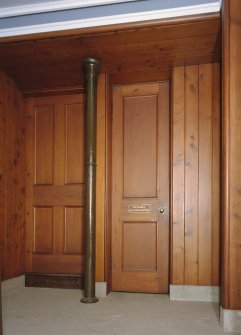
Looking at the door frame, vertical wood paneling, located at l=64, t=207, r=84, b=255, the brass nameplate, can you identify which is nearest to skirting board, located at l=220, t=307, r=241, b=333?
the door frame

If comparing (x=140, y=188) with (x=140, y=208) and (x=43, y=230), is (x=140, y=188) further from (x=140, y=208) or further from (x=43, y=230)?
(x=43, y=230)

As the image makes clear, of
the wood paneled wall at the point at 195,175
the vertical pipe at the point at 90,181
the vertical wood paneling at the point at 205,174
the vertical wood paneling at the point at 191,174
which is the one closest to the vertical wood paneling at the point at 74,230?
the vertical pipe at the point at 90,181

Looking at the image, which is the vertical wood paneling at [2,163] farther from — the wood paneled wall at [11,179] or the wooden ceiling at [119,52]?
the wooden ceiling at [119,52]

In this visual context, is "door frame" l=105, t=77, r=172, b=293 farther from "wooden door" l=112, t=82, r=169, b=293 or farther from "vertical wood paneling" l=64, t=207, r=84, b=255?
"vertical wood paneling" l=64, t=207, r=84, b=255

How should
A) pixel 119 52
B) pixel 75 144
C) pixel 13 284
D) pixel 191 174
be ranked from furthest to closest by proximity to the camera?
1. pixel 75 144
2. pixel 13 284
3. pixel 191 174
4. pixel 119 52

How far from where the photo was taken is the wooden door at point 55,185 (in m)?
4.45

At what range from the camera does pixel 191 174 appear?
13.1 ft

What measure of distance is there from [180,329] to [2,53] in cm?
287

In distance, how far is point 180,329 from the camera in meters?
→ 3.03

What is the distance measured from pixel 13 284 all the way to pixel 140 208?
→ 156cm

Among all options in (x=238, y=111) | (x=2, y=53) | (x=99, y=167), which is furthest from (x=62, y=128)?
(x=238, y=111)

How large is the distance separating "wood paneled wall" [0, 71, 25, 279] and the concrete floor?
1.30 ft

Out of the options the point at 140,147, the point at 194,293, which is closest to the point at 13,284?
the point at 194,293

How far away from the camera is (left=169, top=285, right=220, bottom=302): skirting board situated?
3.85 meters
